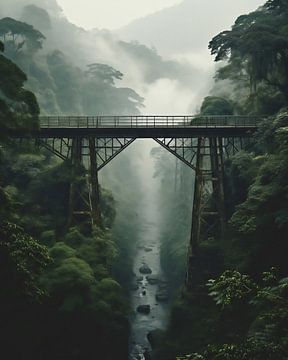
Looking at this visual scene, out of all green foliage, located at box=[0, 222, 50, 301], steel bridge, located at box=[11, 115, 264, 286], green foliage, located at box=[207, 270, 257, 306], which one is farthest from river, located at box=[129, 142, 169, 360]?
green foliage, located at box=[207, 270, 257, 306]

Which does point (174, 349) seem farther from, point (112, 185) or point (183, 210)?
point (112, 185)

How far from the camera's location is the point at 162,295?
32.9 metres

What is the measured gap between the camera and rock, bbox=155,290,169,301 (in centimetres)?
3244

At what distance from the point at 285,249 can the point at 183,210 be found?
32.7 meters

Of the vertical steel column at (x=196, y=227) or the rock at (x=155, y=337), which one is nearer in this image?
the rock at (x=155, y=337)

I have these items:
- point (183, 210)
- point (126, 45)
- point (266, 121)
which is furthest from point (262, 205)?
point (126, 45)

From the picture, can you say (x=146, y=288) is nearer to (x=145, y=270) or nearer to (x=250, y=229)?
(x=145, y=270)

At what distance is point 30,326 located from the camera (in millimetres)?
17516

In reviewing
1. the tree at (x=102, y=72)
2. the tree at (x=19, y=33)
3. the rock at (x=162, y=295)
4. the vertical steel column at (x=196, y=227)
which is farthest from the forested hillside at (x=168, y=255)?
the tree at (x=102, y=72)

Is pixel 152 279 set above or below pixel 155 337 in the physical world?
above

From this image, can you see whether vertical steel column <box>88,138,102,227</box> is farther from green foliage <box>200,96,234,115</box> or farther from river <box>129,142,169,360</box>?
green foliage <box>200,96,234,115</box>

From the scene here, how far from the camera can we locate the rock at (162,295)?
3244cm

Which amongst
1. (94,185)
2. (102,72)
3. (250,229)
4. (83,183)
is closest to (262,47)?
(250,229)

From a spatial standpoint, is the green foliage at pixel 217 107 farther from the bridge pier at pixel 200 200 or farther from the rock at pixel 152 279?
the rock at pixel 152 279
